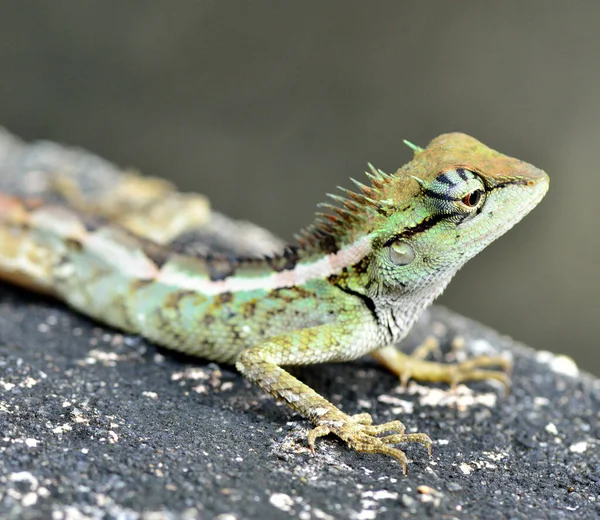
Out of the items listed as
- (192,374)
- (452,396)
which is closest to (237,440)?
(192,374)

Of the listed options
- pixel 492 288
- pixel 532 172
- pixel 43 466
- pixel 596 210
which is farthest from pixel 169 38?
pixel 43 466

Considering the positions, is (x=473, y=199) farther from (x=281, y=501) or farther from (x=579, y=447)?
(x=281, y=501)

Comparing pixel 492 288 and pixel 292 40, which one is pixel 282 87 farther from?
pixel 492 288

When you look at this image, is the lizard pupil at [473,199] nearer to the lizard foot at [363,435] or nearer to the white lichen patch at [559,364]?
the lizard foot at [363,435]

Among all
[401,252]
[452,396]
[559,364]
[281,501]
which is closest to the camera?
[281,501]

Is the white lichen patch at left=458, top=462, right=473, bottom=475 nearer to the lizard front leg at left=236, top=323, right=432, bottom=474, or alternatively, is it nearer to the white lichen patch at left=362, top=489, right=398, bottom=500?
the lizard front leg at left=236, top=323, right=432, bottom=474

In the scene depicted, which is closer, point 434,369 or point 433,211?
point 433,211

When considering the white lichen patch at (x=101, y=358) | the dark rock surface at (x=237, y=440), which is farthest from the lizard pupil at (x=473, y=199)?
the white lichen patch at (x=101, y=358)
